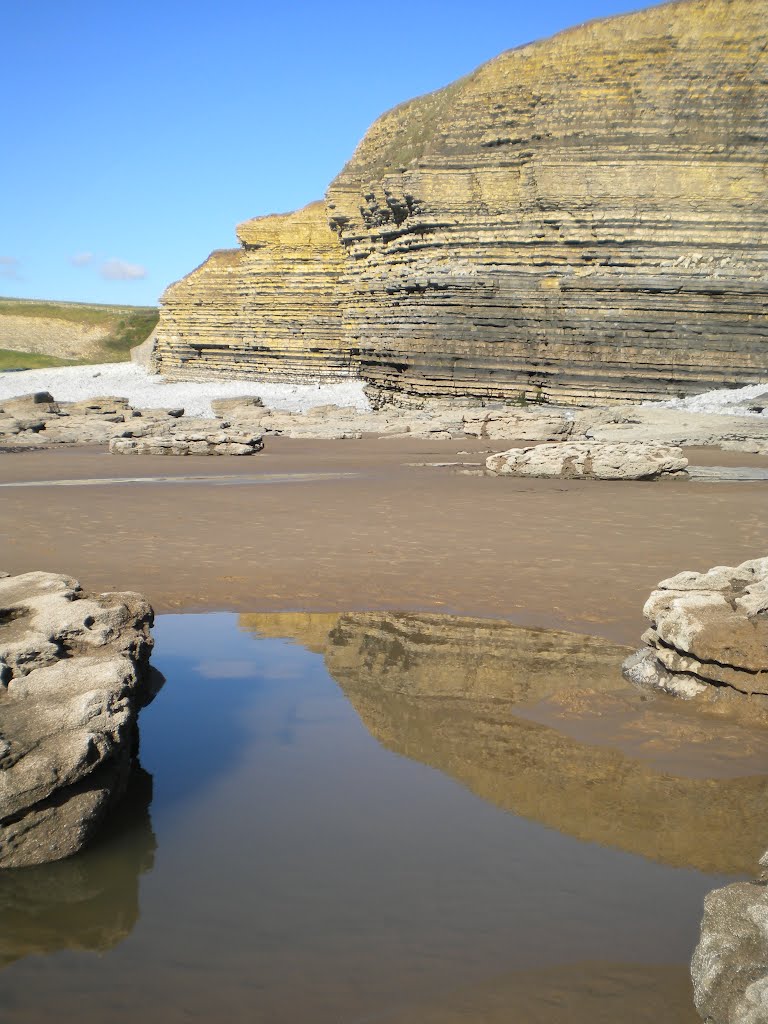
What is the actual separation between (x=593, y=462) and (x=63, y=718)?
1060 cm

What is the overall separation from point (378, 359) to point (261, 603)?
20603 mm

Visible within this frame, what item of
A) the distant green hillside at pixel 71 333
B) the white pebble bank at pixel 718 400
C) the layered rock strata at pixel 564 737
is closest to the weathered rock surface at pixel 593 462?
the white pebble bank at pixel 718 400

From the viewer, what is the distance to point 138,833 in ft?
11.1

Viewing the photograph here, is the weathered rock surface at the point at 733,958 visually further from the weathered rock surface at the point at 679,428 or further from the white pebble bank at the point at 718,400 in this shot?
the white pebble bank at the point at 718,400

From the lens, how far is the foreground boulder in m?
3.16

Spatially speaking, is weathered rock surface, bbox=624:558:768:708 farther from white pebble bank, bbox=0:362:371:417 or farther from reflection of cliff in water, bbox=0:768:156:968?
white pebble bank, bbox=0:362:371:417

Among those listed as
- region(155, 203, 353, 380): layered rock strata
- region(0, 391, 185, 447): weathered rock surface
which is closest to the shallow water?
region(0, 391, 185, 447): weathered rock surface

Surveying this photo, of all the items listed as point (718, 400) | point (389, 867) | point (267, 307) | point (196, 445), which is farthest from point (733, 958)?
point (267, 307)

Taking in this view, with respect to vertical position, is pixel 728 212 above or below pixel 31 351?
above

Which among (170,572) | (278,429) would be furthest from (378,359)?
(170,572)

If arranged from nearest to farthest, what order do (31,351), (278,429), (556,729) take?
(556,729) < (278,429) < (31,351)

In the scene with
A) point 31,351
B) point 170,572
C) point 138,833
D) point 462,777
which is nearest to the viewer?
point 138,833

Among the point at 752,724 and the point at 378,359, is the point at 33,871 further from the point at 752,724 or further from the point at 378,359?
the point at 378,359

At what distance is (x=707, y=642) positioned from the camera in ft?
15.0
